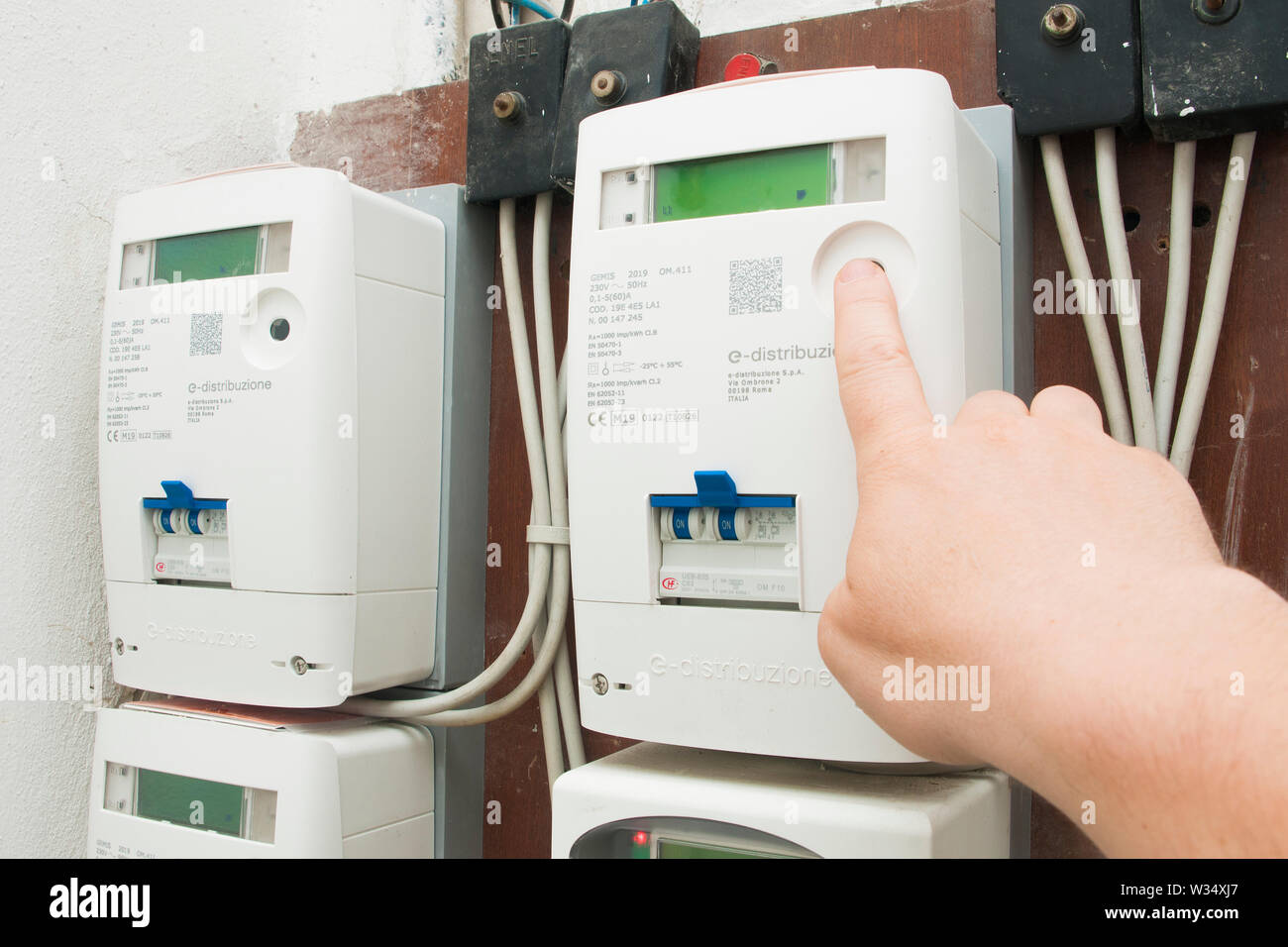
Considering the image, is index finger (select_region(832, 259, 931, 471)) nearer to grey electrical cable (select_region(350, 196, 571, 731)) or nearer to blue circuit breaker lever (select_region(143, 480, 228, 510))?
grey electrical cable (select_region(350, 196, 571, 731))

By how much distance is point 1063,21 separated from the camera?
0.74 m

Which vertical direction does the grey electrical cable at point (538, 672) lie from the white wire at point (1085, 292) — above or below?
below

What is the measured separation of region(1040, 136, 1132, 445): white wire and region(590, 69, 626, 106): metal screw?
13.1 inches

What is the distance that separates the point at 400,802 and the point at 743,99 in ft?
1.98

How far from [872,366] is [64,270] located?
714 mm

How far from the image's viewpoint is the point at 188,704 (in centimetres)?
89

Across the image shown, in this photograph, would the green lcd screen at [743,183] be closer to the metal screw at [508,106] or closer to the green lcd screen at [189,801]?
the metal screw at [508,106]

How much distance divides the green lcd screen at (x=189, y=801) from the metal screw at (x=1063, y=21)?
0.82m

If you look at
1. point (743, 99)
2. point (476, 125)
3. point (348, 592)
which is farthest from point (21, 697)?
point (743, 99)

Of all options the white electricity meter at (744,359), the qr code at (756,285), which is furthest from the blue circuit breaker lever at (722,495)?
the qr code at (756,285)

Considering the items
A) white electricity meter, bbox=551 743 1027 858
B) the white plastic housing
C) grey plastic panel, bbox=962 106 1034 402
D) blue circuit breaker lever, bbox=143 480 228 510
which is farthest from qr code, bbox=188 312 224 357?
grey plastic panel, bbox=962 106 1034 402

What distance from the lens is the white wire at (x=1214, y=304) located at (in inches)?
28.0

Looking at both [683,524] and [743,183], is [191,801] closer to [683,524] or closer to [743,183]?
[683,524]

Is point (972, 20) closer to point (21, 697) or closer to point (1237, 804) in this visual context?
point (1237, 804)
